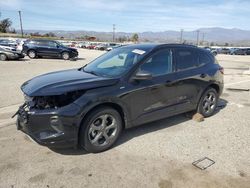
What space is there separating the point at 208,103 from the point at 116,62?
2.48 metres

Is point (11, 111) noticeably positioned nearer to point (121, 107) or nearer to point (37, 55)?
point (121, 107)

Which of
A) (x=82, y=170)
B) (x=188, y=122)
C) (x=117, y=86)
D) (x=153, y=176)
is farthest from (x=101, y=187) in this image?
(x=188, y=122)

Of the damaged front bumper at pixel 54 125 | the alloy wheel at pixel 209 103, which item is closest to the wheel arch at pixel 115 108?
the damaged front bumper at pixel 54 125

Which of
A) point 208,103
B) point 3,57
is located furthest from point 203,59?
point 3,57

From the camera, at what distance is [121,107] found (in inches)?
161

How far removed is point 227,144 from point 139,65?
2.09m

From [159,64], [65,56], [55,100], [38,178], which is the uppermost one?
[159,64]

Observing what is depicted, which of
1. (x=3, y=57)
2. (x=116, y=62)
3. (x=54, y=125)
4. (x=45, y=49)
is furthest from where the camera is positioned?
(x=45, y=49)

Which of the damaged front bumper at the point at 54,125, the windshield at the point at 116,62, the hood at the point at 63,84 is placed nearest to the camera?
the damaged front bumper at the point at 54,125

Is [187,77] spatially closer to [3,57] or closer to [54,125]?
[54,125]

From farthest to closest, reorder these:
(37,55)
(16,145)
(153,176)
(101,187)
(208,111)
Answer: (37,55)
(208,111)
(16,145)
(153,176)
(101,187)

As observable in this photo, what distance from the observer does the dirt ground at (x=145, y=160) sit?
10.6 ft

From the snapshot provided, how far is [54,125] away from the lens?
354 centimetres

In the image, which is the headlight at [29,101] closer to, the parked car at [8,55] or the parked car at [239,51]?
the parked car at [8,55]
